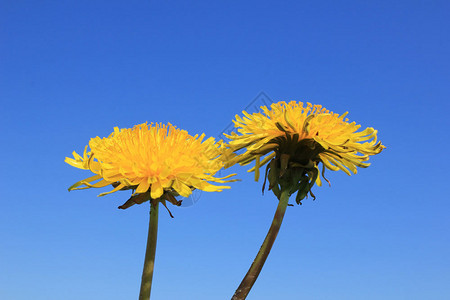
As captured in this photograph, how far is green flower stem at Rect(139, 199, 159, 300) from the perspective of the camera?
357 cm

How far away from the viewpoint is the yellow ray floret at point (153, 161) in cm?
369

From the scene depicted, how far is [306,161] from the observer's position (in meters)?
4.02

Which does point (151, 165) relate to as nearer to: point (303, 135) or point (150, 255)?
point (150, 255)

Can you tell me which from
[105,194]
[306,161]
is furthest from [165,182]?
[306,161]

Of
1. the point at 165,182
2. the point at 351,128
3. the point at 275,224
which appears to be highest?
the point at 351,128

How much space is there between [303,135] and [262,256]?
1.09 metres

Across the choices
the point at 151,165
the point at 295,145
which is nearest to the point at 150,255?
the point at 151,165

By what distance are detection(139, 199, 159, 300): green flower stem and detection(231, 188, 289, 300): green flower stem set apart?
670mm

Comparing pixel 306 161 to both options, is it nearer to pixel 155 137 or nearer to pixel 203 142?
pixel 203 142

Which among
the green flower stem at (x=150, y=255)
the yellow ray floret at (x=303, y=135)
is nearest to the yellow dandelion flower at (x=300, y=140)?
the yellow ray floret at (x=303, y=135)

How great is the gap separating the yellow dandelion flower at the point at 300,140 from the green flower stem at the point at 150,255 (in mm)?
854

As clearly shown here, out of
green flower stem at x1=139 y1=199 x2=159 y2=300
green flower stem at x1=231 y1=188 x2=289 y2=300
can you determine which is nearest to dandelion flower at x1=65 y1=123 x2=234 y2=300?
green flower stem at x1=139 y1=199 x2=159 y2=300

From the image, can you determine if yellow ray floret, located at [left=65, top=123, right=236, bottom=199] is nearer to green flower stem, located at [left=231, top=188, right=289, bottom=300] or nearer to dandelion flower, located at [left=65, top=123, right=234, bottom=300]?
dandelion flower, located at [left=65, top=123, right=234, bottom=300]

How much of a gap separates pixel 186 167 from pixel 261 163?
86 cm
